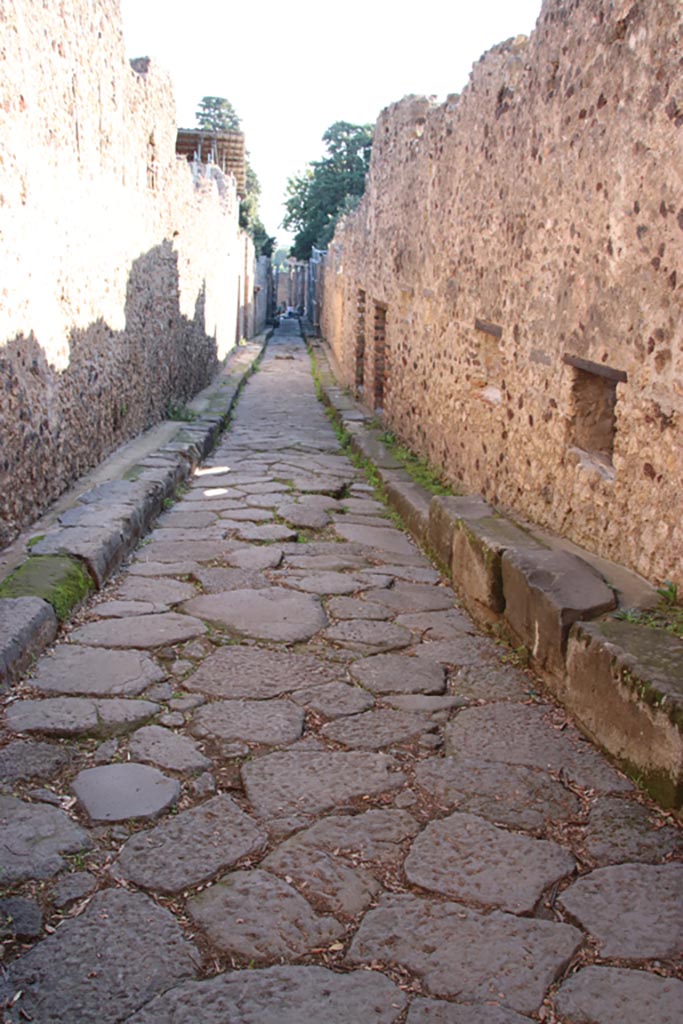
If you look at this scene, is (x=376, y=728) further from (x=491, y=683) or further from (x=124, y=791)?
(x=124, y=791)

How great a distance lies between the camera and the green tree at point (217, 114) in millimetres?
54781

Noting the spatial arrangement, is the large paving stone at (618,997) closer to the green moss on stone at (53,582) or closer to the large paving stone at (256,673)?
the large paving stone at (256,673)

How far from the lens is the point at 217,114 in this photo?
55062 mm

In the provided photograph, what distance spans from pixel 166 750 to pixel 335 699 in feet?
2.29

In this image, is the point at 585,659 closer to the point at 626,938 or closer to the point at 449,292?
the point at 626,938

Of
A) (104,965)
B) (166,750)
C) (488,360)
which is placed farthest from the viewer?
(488,360)

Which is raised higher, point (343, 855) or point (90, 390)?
point (90, 390)

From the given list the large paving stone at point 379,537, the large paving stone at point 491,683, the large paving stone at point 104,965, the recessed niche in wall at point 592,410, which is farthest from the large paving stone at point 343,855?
the large paving stone at point 379,537

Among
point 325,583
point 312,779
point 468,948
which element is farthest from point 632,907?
point 325,583

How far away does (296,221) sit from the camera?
44.6m

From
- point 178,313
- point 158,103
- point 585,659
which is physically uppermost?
point 158,103

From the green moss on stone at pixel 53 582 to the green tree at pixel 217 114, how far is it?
55624 mm

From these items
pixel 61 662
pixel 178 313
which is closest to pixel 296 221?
pixel 178 313

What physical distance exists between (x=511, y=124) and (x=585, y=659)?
132 inches
